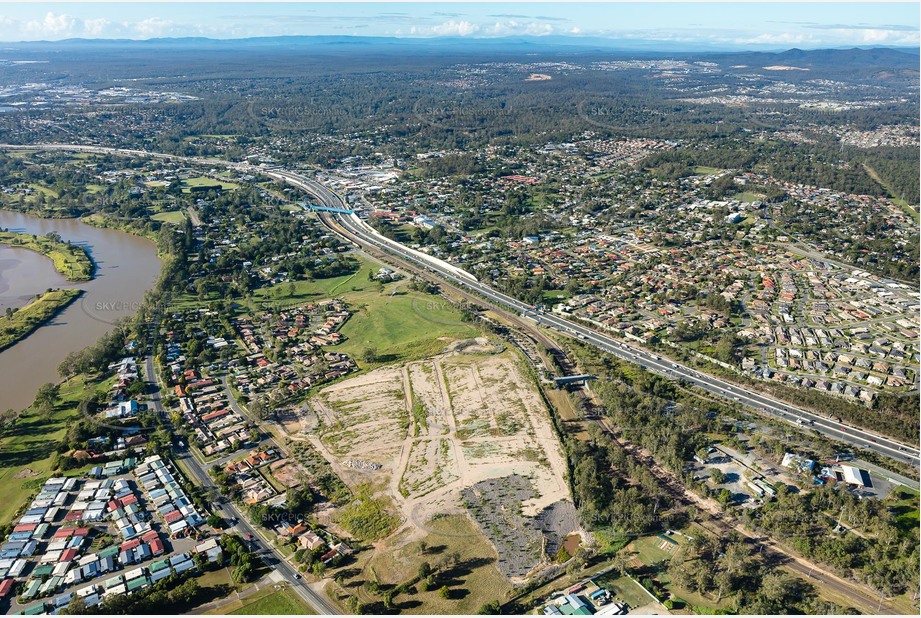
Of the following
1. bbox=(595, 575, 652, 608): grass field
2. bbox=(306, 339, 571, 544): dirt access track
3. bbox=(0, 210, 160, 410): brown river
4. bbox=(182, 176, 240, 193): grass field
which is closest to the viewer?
bbox=(595, 575, 652, 608): grass field

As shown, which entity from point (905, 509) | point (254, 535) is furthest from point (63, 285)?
point (905, 509)

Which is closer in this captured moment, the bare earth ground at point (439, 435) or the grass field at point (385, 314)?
the bare earth ground at point (439, 435)

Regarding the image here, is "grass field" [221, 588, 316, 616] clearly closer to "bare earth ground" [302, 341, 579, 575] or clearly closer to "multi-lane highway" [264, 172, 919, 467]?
"bare earth ground" [302, 341, 579, 575]

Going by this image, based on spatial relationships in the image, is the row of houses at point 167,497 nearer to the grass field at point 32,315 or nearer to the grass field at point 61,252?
the grass field at point 32,315

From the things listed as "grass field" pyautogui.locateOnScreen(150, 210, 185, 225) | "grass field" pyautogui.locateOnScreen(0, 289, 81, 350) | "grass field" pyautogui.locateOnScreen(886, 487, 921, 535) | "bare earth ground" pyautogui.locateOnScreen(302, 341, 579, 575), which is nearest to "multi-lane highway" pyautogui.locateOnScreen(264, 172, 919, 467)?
"grass field" pyautogui.locateOnScreen(886, 487, 921, 535)

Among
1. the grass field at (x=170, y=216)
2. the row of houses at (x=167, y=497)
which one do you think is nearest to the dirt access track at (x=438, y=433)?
the row of houses at (x=167, y=497)

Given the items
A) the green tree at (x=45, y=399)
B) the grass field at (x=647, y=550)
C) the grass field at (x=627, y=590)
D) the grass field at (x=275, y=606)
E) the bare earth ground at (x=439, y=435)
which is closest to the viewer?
the grass field at (x=275, y=606)

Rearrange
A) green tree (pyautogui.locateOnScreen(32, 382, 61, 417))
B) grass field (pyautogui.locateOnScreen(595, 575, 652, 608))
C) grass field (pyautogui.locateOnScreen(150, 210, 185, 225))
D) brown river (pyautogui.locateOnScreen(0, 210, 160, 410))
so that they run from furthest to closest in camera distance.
→ grass field (pyautogui.locateOnScreen(150, 210, 185, 225)) < brown river (pyautogui.locateOnScreen(0, 210, 160, 410)) < green tree (pyautogui.locateOnScreen(32, 382, 61, 417)) < grass field (pyautogui.locateOnScreen(595, 575, 652, 608))

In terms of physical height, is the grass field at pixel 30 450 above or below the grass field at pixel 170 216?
below
